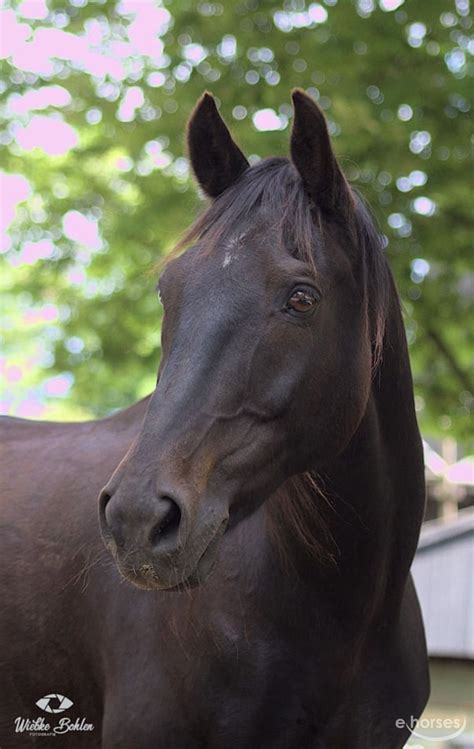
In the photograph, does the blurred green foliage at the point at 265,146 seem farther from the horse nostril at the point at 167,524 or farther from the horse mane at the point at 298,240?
the horse nostril at the point at 167,524

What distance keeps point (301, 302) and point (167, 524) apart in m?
0.78

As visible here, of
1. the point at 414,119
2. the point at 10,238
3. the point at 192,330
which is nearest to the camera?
the point at 192,330

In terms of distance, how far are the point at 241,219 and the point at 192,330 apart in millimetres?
428

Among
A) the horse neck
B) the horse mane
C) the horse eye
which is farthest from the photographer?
the horse neck

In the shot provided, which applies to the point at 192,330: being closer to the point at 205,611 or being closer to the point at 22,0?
the point at 205,611

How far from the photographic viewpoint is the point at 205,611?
308 cm

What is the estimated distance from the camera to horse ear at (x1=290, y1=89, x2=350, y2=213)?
9.42 feet

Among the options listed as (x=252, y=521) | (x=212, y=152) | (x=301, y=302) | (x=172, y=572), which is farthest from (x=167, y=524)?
(x=212, y=152)

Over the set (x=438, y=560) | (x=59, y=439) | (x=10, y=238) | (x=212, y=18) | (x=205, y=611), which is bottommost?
(x=438, y=560)

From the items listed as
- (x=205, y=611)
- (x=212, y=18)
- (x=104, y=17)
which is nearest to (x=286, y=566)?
(x=205, y=611)

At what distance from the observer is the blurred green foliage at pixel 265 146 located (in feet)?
23.0

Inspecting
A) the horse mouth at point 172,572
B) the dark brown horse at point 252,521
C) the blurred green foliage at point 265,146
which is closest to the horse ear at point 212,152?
the dark brown horse at point 252,521

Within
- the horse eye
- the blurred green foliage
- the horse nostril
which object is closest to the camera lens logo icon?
the horse nostril

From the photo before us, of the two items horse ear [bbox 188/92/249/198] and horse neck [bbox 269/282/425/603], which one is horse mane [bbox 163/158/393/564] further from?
horse ear [bbox 188/92/249/198]
